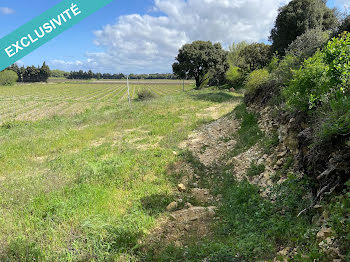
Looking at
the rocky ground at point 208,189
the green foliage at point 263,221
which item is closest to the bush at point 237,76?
the rocky ground at point 208,189

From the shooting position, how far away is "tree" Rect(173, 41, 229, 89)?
35.8 m

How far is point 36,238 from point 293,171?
206 inches

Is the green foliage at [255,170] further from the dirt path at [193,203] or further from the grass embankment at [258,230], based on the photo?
the dirt path at [193,203]

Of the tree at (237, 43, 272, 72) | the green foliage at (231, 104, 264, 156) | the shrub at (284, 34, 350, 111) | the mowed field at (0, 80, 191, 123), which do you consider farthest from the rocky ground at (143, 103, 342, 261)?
the tree at (237, 43, 272, 72)

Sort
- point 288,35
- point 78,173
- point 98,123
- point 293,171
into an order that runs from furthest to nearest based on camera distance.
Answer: point 288,35
point 98,123
point 78,173
point 293,171

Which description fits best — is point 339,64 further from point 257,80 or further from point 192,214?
point 257,80

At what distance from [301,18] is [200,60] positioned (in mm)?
19006

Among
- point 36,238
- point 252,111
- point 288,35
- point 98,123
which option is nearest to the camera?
point 36,238

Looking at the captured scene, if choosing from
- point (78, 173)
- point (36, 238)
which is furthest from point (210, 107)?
point (36, 238)

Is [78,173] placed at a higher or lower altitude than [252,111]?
lower

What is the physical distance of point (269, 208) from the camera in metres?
3.83

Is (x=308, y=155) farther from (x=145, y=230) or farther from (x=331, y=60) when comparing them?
(x=145, y=230)

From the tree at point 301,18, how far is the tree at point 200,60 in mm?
16359

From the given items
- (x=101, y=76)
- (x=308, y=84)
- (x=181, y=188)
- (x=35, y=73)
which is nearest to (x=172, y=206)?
(x=181, y=188)
